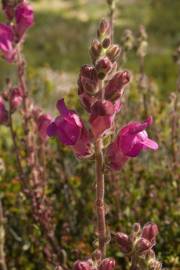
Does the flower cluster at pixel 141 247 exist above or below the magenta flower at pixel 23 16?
below

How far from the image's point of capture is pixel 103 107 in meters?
1.99

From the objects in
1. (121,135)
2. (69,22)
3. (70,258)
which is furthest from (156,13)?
(121,135)

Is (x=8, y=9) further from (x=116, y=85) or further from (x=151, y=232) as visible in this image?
(x=151, y=232)

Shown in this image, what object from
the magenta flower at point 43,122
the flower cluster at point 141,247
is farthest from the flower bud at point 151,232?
the magenta flower at point 43,122

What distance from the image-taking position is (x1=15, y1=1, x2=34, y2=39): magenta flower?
3180 mm

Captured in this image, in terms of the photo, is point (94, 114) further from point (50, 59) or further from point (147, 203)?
point (50, 59)

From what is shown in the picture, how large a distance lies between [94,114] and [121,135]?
21cm

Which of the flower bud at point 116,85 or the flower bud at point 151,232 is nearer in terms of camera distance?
the flower bud at point 116,85

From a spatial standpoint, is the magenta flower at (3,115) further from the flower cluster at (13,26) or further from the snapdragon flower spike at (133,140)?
the snapdragon flower spike at (133,140)

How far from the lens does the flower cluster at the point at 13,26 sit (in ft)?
10.4

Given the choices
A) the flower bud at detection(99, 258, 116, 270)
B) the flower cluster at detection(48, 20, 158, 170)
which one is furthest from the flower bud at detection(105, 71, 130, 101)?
the flower bud at detection(99, 258, 116, 270)

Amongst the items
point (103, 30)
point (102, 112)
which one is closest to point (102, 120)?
point (102, 112)

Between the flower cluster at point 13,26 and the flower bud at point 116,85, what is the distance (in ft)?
3.99

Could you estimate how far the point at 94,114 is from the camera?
2.04 m
